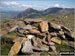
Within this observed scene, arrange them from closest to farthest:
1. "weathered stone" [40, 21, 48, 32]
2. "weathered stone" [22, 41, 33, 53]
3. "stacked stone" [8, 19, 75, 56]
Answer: "weathered stone" [22, 41, 33, 53] < "stacked stone" [8, 19, 75, 56] < "weathered stone" [40, 21, 48, 32]

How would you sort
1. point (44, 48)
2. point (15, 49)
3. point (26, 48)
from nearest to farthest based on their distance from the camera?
point (26, 48) < point (15, 49) < point (44, 48)

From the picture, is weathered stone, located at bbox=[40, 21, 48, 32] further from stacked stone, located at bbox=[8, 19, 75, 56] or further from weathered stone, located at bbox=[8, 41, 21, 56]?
weathered stone, located at bbox=[8, 41, 21, 56]

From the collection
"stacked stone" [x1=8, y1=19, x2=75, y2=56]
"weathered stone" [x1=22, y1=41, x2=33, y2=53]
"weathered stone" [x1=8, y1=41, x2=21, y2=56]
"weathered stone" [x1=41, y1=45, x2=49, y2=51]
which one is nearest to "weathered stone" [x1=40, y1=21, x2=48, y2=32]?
"stacked stone" [x1=8, y1=19, x2=75, y2=56]

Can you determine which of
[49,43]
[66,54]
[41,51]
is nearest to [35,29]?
[49,43]

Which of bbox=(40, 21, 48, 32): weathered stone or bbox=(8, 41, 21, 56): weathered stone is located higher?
bbox=(40, 21, 48, 32): weathered stone

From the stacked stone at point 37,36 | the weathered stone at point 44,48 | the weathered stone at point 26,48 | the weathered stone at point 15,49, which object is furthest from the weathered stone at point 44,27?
the weathered stone at point 15,49

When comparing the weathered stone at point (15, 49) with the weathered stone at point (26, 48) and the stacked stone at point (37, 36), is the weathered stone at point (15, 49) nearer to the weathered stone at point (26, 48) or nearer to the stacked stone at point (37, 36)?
the stacked stone at point (37, 36)

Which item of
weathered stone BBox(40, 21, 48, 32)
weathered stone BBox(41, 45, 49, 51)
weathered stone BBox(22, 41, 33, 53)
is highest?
weathered stone BBox(40, 21, 48, 32)

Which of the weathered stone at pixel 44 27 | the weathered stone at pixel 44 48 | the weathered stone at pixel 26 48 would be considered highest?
the weathered stone at pixel 44 27

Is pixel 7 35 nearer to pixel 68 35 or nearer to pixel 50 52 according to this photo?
pixel 50 52

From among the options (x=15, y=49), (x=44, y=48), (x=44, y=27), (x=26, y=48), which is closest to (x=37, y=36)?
(x=44, y=27)

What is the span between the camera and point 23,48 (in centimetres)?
1313

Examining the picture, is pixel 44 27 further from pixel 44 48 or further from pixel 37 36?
pixel 44 48

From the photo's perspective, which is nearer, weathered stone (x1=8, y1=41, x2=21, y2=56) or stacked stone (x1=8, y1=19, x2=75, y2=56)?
weathered stone (x1=8, y1=41, x2=21, y2=56)
